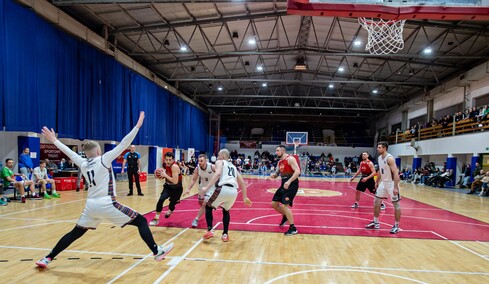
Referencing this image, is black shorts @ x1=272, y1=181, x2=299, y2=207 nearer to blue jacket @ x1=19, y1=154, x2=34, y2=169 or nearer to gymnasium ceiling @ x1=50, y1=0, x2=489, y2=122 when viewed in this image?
gymnasium ceiling @ x1=50, y1=0, x2=489, y2=122

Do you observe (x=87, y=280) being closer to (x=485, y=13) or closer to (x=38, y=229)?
(x=38, y=229)

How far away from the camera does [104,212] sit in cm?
439

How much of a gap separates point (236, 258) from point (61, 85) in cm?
1197

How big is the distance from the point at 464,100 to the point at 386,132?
16315 millimetres

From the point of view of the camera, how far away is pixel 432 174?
23.3 meters

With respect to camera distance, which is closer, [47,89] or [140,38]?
[47,89]

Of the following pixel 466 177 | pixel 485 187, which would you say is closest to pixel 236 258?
pixel 485 187

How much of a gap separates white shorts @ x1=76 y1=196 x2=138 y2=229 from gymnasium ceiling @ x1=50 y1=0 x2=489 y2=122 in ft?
33.9

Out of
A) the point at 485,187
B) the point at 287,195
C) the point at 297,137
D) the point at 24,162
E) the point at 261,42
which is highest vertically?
the point at 261,42

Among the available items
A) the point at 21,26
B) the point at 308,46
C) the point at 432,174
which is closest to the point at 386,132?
the point at 432,174

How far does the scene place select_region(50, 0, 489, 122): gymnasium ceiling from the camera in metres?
16.0

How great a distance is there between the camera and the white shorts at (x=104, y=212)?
4.38 metres

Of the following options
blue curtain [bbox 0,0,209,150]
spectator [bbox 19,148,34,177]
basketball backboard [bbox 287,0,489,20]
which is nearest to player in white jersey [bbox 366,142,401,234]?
basketball backboard [bbox 287,0,489,20]

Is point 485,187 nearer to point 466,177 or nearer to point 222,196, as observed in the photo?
point 466,177
